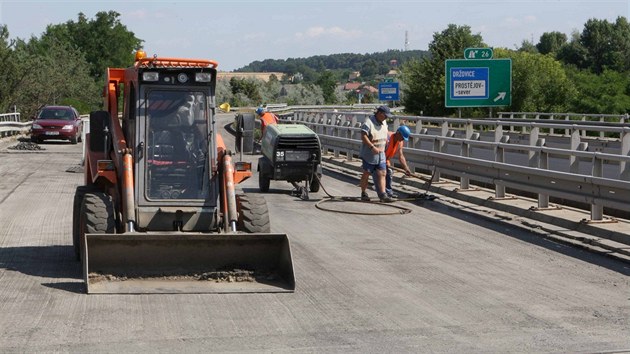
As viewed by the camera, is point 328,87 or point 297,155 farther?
point 328,87

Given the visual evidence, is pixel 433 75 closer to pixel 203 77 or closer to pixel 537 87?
pixel 537 87

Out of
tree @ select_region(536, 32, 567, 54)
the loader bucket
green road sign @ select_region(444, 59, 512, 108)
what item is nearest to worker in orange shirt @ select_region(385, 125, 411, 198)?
the loader bucket

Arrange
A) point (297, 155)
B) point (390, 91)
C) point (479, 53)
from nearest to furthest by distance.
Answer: point (297, 155), point (479, 53), point (390, 91)

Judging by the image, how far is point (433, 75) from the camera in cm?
6347

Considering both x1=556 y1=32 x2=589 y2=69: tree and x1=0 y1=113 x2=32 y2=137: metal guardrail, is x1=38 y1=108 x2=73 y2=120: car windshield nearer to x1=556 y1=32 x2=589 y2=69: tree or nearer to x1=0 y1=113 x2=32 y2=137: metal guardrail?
x1=0 y1=113 x2=32 y2=137: metal guardrail

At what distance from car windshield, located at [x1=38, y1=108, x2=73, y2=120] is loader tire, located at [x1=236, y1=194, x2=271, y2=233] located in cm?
3169

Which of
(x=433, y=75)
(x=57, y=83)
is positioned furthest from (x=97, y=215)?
(x=57, y=83)

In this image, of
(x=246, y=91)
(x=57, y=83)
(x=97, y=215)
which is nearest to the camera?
(x=97, y=215)

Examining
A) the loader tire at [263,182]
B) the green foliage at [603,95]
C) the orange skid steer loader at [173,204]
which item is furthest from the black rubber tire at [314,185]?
the green foliage at [603,95]

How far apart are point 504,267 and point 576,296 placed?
5.73ft

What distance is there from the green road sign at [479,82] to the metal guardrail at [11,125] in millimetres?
20573

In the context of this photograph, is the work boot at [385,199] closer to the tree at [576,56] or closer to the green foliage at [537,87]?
the green foliage at [537,87]

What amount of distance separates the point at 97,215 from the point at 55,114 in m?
32.3

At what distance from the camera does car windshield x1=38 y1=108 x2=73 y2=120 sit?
136 ft
